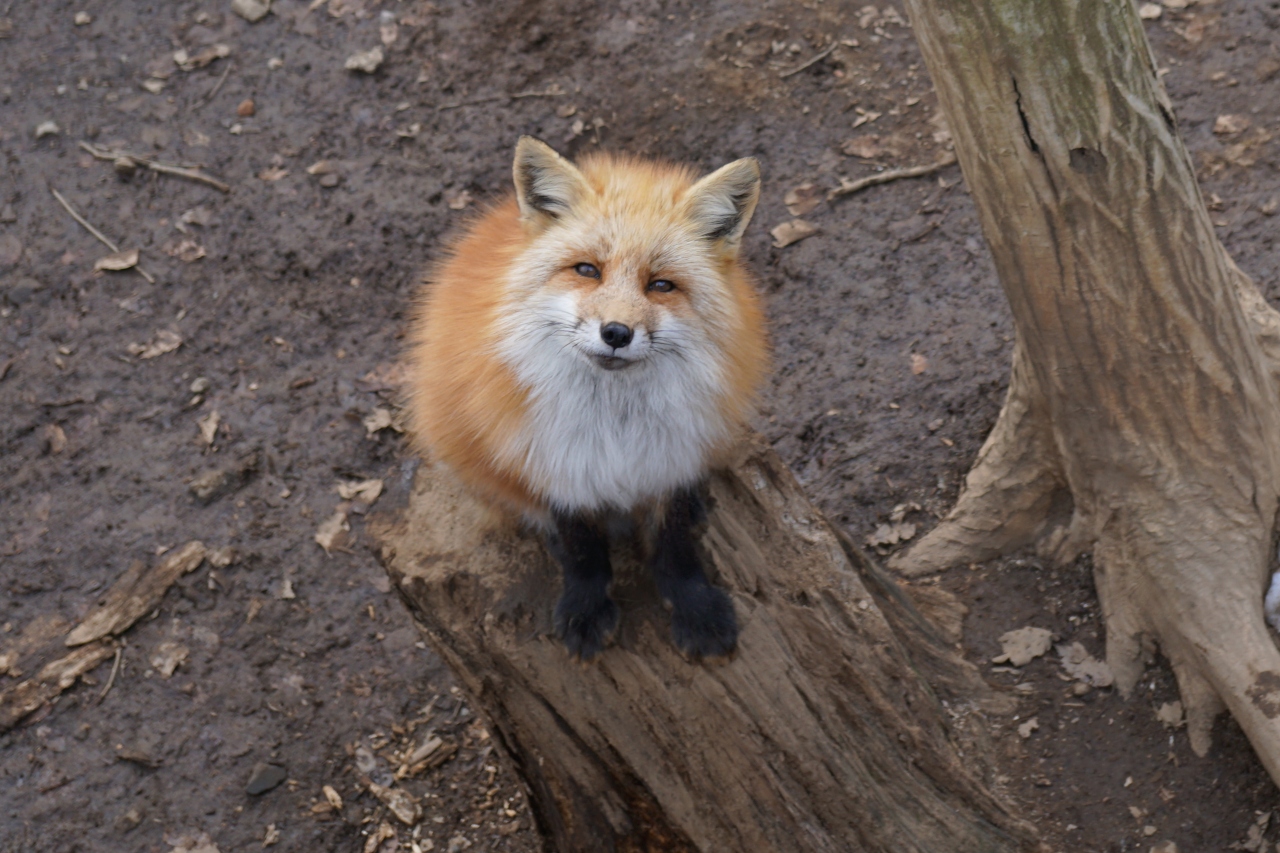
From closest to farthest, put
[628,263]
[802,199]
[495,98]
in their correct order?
1. [628,263]
2. [802,199]
3. [495,98]

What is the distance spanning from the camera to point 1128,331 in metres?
2.95

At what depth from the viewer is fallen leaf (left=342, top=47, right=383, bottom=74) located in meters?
5.68

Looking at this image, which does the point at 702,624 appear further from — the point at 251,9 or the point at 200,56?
the point at 251,9

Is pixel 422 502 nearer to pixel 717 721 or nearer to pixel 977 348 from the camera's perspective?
pixel 717 721

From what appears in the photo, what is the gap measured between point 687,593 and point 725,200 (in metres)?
1.00

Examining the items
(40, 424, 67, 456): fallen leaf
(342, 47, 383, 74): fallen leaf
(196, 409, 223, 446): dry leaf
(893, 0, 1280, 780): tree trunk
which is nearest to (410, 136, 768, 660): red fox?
(893, 0, 1280, 780): tree trunk

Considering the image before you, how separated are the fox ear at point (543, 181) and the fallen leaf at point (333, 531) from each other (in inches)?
87.5

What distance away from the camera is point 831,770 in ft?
8.74

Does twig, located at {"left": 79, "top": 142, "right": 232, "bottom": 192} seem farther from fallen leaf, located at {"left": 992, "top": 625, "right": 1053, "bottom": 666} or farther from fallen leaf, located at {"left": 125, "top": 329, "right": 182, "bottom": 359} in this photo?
fallen leaf, located at {"left": 992, "top": 625, "right": 1053, "bottom": 666}

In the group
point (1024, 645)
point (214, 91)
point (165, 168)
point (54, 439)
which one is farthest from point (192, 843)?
point (214, 91)

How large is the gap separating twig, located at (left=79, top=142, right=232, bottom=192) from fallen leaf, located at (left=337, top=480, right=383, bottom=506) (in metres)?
1.87

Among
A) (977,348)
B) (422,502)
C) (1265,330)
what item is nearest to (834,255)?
(977,348)

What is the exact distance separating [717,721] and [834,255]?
2803 mm

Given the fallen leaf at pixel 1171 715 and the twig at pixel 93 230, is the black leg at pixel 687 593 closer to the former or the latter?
the fallen leaf at pixel 1171 715
